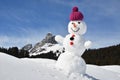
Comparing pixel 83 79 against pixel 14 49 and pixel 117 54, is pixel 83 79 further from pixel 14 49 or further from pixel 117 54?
pixel 117 54

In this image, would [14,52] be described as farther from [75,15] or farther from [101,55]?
[75,15]

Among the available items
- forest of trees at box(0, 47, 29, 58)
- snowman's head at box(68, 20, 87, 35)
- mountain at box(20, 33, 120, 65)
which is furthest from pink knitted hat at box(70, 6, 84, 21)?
mountain at box(20, 33, 120, 65)

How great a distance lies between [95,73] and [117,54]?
202ft

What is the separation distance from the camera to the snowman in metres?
12.7

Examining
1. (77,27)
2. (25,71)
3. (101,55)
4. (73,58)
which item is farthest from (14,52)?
(25,71)

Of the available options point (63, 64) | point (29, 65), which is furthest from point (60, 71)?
point (29, 65)

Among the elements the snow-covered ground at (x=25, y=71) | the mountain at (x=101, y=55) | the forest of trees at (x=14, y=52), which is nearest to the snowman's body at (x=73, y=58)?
the snow-covered ground at (x=25, y=71)

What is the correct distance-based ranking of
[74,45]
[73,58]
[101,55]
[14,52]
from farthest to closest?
1. [101,55]
2. [14,52]
3. [74,45]
4. [73,58]

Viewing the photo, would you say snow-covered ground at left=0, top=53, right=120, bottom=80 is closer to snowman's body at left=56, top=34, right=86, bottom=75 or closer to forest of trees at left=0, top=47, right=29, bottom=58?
snowman's body at left=56, top=34, right=86, bottom=75

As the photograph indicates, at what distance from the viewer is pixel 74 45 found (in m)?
12.9

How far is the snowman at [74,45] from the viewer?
1266cm

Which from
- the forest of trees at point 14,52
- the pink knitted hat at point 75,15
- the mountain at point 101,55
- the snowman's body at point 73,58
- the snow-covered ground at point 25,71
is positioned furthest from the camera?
the mountain at point 101,55

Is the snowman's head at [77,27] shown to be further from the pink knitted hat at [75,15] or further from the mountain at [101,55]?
the mountain at [101,55]

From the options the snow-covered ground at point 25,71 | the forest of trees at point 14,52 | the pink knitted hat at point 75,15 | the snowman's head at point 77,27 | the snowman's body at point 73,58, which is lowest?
the snow-covered ground at point 25,71
